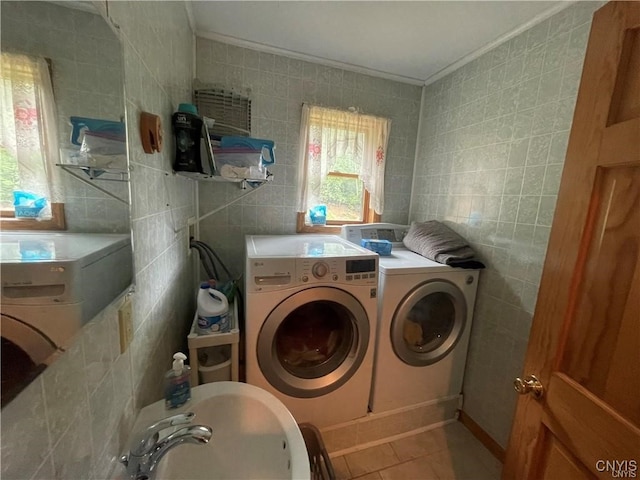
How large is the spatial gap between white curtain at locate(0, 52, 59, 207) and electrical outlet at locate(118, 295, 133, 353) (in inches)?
13.8

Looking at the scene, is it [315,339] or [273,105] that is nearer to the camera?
[315,339]

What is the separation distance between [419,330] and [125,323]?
1.59m

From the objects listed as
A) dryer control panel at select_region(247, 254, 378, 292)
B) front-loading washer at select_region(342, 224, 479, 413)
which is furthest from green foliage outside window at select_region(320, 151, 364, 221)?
dryer control panel at select_region(247, 254, 378, 292)

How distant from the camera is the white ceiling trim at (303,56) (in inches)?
67.8

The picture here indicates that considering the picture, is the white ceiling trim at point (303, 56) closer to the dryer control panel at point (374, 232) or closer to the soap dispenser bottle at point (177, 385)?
the dryer control panel at point (374, 232)

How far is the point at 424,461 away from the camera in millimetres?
1498

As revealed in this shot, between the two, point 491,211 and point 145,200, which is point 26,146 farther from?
point 491,211

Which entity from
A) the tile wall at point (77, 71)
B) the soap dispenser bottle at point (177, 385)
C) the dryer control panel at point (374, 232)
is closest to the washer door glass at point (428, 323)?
the dryer control panel at point (374, 232)

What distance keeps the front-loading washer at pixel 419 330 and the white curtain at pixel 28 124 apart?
4.37 feet

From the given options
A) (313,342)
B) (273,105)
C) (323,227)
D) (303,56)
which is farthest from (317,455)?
(303,56)

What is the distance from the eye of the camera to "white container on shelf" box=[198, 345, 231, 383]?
1305 mm

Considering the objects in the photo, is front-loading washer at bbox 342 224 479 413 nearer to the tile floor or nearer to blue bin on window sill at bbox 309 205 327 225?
the tile floor

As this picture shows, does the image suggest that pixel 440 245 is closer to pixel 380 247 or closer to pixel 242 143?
pixel 380 247

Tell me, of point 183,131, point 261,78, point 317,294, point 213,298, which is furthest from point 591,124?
point 261,78
